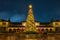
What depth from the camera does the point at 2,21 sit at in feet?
217

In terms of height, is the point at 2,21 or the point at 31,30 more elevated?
the point at 2,21

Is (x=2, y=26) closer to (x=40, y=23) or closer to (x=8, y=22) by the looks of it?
(x=8, y=22)

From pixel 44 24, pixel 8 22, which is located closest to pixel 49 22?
pixel 44 24

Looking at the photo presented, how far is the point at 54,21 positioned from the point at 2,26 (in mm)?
15664

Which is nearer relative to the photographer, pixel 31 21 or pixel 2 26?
pixel 31 21

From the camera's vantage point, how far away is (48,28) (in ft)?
→ 208

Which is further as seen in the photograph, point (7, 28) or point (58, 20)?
point (58, 20)

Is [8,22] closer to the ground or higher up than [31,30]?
higher up

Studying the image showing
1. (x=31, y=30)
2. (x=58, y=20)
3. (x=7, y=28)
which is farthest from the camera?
(x=58, y=20)

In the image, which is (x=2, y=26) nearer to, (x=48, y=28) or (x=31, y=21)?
(x=48, y=28)

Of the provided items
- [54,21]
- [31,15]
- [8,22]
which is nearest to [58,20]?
[54,21]

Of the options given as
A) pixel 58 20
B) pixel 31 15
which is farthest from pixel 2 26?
pixel 31 15

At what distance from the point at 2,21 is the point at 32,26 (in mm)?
31059

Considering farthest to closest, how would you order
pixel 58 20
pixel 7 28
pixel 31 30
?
pixel 58 20 < pixel 7 28 < pixel 31 30
